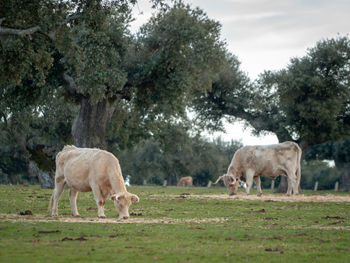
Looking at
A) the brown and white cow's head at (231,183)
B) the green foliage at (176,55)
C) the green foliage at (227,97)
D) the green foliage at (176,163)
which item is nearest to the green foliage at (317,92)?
the green foliage at (227,97)

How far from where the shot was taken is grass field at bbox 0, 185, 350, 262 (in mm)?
11008

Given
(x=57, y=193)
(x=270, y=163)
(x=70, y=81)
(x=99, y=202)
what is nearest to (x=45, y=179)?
(x=70, y=81)

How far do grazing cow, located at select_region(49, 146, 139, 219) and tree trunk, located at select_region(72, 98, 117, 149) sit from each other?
16688 mm

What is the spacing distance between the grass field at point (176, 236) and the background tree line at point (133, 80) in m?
7.35

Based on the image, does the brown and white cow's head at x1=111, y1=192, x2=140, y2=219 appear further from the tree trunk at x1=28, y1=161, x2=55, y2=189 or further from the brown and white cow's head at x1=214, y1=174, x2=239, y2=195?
the tree trunk at x1=28, y1=161, x2=55, y2=189

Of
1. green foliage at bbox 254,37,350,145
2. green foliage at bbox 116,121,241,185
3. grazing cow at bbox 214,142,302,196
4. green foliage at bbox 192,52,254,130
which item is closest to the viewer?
grazing cow at bbox 214,142,302,196

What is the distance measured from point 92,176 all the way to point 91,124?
18338 mm

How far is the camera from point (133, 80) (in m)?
36.5

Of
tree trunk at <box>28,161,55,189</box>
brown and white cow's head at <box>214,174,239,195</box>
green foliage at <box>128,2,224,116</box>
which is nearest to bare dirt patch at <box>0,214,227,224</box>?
brown and white cow's head at <box>214,174,239,195</box>

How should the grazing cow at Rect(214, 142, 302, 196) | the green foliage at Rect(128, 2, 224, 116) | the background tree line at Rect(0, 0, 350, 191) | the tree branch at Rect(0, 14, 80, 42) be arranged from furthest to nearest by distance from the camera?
the green foliage at Rect(128, 2, 224, 116) → the grazing cow at Rect(214, 142, 302, 196) → the background tree line at Rect(0, 0, 350, 191) → the tree branch at Rect(0, 14, 80, 42)

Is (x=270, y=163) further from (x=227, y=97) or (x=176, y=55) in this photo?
(x=227, y=97)

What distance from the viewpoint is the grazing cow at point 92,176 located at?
18.0m

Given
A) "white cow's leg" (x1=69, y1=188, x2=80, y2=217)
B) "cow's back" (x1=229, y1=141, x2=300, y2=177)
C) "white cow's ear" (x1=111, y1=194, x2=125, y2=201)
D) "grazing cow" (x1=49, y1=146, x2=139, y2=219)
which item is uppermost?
"cow's back" (x1=229, y1=141, x2=300, y2=177)

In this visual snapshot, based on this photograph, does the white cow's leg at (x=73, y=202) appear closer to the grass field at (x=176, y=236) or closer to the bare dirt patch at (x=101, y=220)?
the grass field at (x=176, y=236)
